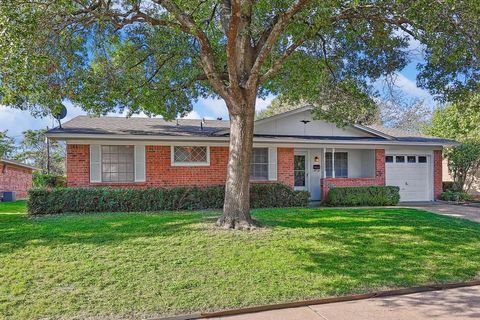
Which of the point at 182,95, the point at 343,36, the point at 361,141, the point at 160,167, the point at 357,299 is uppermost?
the point at 343,36

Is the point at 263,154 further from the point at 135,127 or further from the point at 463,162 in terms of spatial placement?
the point at 463,162

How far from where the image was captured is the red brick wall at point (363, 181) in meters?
15.9

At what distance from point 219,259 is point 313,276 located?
160 cm

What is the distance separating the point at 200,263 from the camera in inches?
253

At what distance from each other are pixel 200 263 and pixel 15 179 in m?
26.2

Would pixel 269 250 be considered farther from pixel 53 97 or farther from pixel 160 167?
pixel 160 167

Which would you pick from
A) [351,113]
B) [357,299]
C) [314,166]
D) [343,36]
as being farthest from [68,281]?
[314,166]

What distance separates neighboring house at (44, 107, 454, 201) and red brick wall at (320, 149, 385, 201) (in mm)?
40

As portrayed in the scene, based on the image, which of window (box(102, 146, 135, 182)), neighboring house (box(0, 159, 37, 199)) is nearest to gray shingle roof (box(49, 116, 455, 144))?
window (box(102, 146, 135, 182))

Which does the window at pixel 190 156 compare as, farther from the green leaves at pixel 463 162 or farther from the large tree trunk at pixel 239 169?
the green leaves at pixel 463 162

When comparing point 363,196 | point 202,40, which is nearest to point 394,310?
point 202,40

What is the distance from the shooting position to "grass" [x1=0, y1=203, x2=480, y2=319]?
523cm

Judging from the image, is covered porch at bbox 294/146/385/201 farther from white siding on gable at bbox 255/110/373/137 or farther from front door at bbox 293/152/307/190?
white siding on gable at bbox 255/110/373/137

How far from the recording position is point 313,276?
611cm
